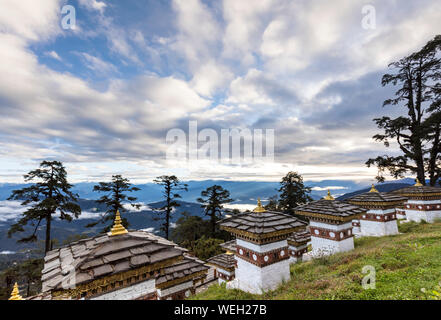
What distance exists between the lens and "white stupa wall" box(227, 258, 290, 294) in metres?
8.05

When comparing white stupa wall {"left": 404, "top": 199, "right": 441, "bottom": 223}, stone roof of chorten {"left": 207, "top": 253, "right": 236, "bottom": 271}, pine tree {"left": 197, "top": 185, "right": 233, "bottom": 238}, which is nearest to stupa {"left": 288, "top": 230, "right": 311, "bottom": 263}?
stone roof of chorten {"left": 207, "top": 253, "right": 236, "bottom": 271}

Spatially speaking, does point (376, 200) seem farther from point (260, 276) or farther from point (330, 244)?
point (260, 276)

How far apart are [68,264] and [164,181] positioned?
78.6 feet

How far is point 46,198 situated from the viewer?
18.2 metres

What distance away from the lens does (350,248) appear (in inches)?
460

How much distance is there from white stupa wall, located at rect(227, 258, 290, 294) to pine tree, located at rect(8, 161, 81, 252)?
19034 mm

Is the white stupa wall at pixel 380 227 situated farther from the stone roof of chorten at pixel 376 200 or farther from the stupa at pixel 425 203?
the stupa at pixel 425 203

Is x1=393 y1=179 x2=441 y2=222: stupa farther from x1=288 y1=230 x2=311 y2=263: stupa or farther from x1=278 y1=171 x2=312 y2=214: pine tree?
x1=278 y1=171 x2=312 y2=214: pine tree

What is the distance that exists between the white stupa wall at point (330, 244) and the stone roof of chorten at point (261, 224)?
3.93 meters

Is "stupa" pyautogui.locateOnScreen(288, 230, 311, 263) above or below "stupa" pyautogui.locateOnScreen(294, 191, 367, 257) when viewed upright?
below
